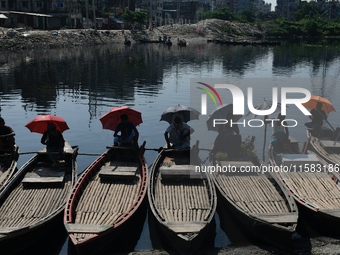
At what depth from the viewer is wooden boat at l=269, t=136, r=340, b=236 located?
1240cm

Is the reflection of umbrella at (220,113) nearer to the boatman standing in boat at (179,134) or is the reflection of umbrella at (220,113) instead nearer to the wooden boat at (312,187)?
the boatman standing in boat at (179,134)

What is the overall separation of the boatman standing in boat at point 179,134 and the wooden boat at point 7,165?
670 cm

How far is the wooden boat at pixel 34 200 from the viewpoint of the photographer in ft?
36.6

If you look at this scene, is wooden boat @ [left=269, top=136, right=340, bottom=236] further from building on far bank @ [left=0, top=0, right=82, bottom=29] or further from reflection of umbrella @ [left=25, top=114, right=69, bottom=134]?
building on far bank @ [left=0, top=0, right=82, bottom=29]

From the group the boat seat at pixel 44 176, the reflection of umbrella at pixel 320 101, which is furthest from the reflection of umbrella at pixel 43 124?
the reflection of umbrella at pixel 320 101

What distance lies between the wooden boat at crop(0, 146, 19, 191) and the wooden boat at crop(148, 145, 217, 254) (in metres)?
5.90

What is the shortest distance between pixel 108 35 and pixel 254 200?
305 feet

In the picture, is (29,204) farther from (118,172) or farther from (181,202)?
(181,202)

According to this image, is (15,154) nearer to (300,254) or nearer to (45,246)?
(45,246)

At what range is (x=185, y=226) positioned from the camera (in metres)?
11.3

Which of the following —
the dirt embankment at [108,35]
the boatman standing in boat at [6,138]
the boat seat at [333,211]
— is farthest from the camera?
the dirt embankment at [108,35]

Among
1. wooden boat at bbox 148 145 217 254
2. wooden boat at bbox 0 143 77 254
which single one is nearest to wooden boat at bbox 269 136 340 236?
wooden boat at bbox 148 145 217 254

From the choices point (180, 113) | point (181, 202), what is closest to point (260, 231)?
point (181, 202)

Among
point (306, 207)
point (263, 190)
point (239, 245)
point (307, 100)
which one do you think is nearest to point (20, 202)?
point (239, 245)
